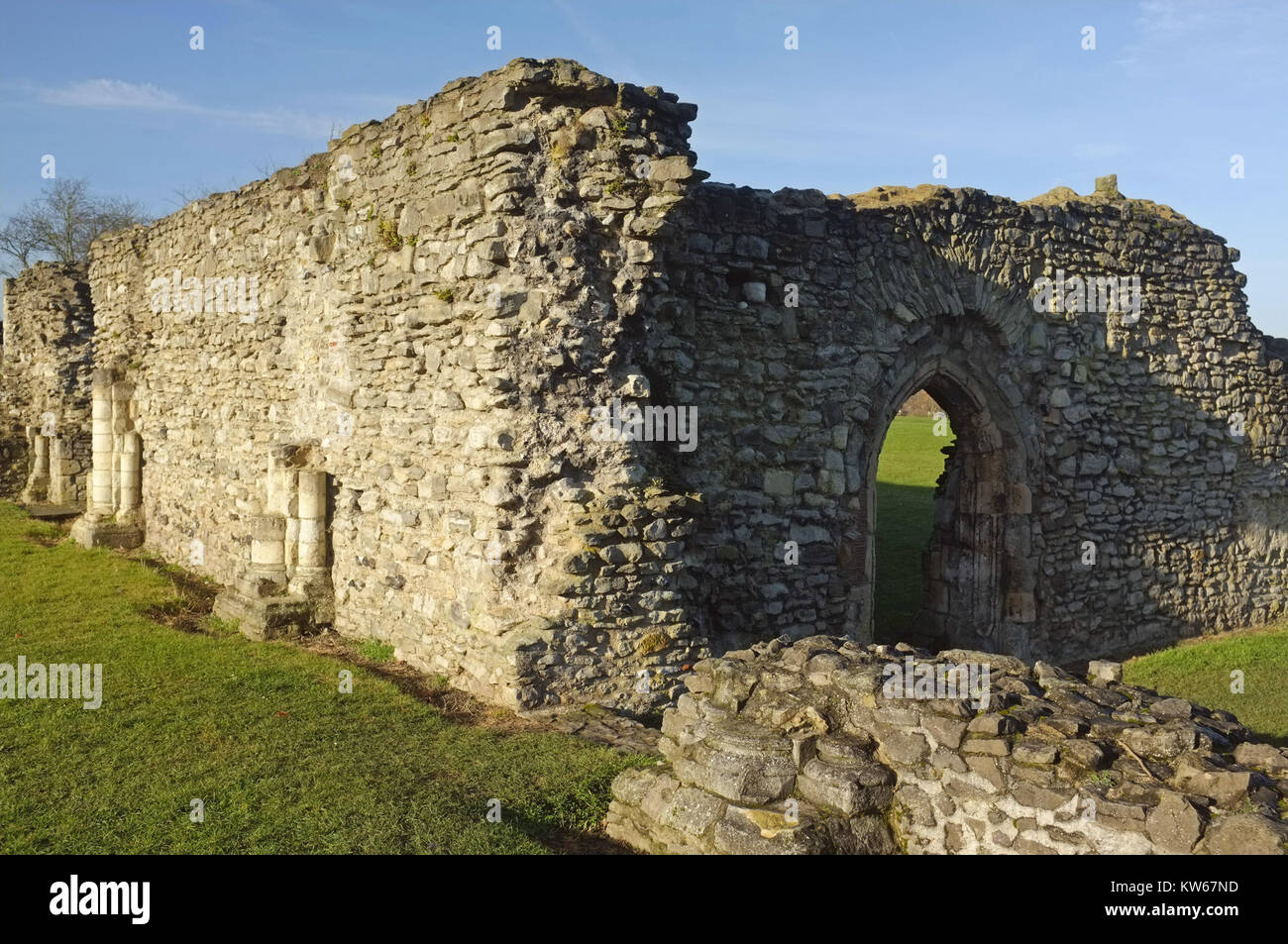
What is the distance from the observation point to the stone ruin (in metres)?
8.02

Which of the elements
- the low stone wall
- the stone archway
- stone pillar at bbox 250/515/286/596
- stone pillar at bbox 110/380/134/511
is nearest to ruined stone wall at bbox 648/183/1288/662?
the stone archway

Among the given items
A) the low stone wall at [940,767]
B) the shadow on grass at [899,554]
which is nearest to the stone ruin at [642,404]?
the low stone wall at [940,767]

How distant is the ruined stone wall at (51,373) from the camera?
685 inches

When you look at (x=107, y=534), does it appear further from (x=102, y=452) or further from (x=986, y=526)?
(x=986, y=526)

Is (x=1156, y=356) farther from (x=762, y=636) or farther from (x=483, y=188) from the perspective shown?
(x=483, y=188)

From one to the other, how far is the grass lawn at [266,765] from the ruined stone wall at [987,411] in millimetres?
2781

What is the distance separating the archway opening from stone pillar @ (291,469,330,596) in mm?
6058

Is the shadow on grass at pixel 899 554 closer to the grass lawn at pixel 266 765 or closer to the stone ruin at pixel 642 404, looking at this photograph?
the stone ruin at pixel 642 404

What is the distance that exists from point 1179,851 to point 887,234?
7.69 meters

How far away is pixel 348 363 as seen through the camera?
10047mm

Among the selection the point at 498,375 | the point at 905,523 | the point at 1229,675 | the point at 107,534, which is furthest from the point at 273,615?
the point at 905,523

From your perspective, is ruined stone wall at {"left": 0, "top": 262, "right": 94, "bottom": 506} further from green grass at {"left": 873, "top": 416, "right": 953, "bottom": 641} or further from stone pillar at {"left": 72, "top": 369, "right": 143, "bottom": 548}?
green grass at {"left": 873, "top": 416, "right": 953, "bottom": 641}

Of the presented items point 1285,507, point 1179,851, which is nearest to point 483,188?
point 1179,851

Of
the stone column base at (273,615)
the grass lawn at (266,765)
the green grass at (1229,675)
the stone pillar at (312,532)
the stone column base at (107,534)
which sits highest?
the stone pillar at (312,532)
